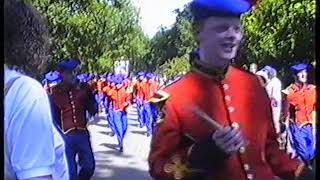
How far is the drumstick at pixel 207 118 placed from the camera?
62.3 inches

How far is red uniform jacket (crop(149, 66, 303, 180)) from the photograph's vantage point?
157cm

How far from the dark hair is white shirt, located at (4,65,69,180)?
76 millimetres

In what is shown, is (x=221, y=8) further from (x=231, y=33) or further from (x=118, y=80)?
(x=118, y=80)

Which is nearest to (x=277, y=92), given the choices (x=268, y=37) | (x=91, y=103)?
(x=268, y=37)

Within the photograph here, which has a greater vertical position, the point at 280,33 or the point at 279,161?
the point at 280,33

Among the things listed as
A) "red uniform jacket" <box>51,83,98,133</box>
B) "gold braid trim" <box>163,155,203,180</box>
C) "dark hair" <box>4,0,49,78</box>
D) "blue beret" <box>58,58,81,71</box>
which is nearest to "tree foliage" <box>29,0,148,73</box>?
"blue beret" <box>58,58,81,71</box>

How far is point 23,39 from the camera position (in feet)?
4.33

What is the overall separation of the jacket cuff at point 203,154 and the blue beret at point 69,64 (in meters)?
0.46

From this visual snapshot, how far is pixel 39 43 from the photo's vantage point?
1.35 meters

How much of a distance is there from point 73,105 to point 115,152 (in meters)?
0.25

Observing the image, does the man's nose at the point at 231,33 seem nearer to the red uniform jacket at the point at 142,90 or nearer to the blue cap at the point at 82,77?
the red uniform jacket at the point at 142,90

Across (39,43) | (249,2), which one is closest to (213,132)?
(249,2)

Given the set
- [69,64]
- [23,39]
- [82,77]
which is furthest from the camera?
[82,77]

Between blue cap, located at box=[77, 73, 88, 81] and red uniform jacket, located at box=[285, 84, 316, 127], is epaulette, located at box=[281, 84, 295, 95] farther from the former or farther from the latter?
blue cap, located at box=[77, 73, 88, 81]
